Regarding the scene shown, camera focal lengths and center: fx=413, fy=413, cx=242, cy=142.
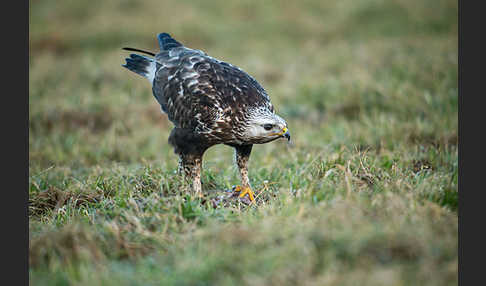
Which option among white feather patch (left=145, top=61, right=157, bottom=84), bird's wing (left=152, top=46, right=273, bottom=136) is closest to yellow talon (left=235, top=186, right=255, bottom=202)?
bird's wing (left=152, top=46, right=273, bottom=136)

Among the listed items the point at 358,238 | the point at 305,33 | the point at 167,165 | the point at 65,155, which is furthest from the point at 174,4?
the point at 358,238

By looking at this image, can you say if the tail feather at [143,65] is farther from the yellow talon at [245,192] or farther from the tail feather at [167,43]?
the yellow talon at [245,192]

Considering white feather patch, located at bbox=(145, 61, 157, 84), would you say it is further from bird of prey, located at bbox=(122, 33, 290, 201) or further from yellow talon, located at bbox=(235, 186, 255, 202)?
yellow talon, located at bbox=(235, 186, 255, 202)

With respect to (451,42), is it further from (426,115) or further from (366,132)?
(366,132)

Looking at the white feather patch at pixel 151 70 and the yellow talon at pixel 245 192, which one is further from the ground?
the white feather patch at pixel 151 70

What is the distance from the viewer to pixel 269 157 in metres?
6.02

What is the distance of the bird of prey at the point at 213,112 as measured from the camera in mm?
3936

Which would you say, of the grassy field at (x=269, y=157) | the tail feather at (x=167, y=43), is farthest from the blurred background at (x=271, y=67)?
the tail feather at (x=167, y=43)

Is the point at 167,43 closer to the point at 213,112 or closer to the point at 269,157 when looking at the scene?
the point at 213,112

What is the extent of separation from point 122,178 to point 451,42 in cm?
1019

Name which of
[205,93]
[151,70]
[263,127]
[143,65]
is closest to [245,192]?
[263,127]

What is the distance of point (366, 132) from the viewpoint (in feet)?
20.9

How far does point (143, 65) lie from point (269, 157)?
2.17 m

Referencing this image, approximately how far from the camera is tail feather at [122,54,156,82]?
521cm
